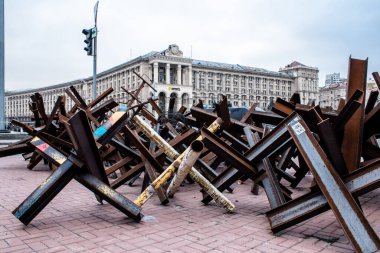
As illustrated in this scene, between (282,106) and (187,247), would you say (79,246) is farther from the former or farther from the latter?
(282,106)

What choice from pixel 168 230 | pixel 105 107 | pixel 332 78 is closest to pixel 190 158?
pixel 168 230

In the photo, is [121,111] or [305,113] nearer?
[305,113]

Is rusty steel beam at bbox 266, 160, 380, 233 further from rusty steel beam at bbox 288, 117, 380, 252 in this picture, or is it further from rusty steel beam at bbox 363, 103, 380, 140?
rusty steel beam at bbox 363, 103, 380, 140

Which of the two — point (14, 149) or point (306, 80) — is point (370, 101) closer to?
point (14, 149)

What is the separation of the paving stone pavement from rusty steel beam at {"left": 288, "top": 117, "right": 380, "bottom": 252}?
11.6 inches

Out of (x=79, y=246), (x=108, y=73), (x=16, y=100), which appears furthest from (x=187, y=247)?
(x=16, y=100)

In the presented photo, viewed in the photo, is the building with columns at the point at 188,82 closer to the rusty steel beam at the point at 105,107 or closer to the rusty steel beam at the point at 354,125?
the rusty steel beam at the point at 105,107

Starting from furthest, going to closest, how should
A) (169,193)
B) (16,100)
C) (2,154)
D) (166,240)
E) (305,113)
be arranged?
(16,100)
(2,154)
(169,193)
(305,113)
(166,240)

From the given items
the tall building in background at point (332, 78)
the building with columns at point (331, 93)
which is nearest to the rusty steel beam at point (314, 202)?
the building with columns at point (331, 93)

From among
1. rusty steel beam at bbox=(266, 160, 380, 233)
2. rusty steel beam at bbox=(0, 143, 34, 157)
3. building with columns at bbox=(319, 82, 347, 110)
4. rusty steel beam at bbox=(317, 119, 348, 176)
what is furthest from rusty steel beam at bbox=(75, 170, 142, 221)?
building with columns at bbox=(319, 82, 347, 110)

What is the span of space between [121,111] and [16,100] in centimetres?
15653

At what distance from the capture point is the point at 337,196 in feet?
8.82

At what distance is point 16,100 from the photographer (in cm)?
14188

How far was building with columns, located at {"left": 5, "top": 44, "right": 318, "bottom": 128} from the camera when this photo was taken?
95562 mm
